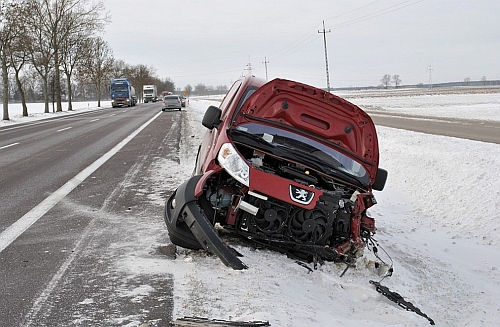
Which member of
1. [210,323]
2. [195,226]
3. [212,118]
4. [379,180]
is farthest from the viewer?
[212,118]

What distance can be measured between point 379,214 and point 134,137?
11.4 m

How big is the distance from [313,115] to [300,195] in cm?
87

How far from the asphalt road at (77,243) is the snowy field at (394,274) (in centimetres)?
22

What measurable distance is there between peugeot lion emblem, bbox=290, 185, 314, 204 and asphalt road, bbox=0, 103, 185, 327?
4.13 feet

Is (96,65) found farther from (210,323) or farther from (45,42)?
(210,323)

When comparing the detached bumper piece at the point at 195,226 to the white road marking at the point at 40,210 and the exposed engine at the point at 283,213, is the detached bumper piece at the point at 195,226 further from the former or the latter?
the white road marking at the point at 40,210

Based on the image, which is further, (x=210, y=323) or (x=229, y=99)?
(x=229, y=99)

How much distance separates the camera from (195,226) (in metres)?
3.99

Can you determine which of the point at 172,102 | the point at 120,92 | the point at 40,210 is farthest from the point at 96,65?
the point at 40,210

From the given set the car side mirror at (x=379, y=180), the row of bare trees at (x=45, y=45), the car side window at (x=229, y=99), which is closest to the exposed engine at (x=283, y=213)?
the car side mirror at (x=379, y=180)

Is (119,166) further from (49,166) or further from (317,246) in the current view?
(317,246)

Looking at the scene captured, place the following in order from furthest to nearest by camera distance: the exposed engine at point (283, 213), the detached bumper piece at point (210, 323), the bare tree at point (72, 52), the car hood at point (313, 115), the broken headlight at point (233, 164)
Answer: the bare tree at point (72, 52) < the car hood at point (313, 115) < the exposed engine at point (283, 213) < the broken headlight at point (233, 164) < the detached bumper piece at point (210, 323)

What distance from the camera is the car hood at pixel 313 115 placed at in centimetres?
455

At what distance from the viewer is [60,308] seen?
333 cm
